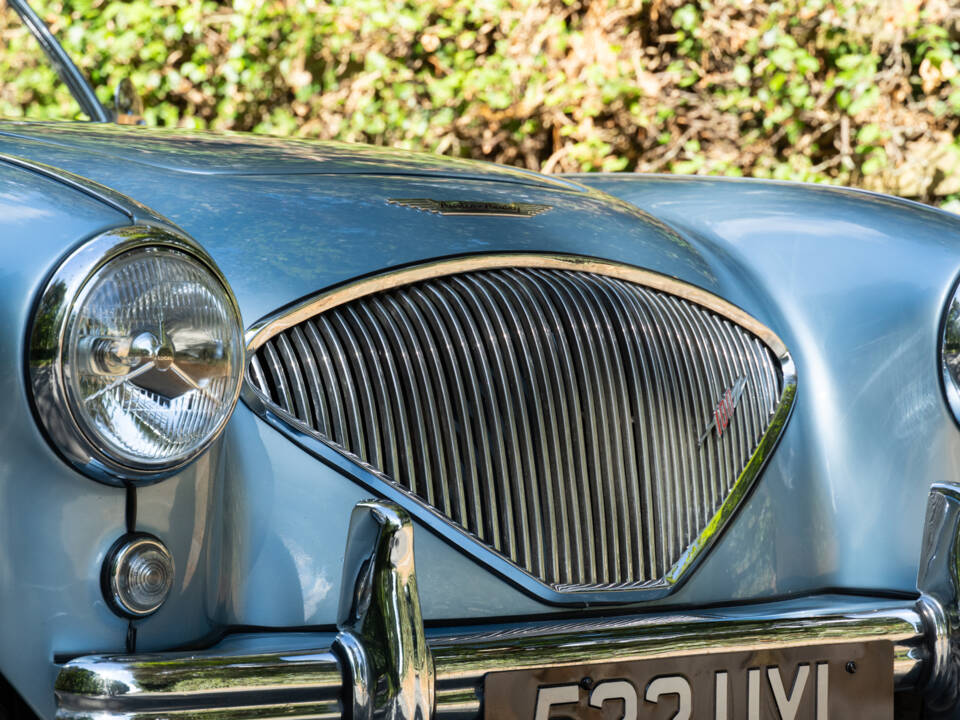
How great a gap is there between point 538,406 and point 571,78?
466cm

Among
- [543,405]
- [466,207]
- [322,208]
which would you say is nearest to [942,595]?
[543,405]

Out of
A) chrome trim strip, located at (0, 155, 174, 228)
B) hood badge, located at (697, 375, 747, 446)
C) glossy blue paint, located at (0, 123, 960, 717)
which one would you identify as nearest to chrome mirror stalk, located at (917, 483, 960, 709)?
glossy blue paint, located at (0, 123, 960, 717)

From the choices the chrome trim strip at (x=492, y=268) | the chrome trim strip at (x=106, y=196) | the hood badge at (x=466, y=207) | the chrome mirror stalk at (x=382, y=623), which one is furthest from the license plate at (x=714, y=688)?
the hood badge at (x=466, y=207)

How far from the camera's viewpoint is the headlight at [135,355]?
1.21 meters

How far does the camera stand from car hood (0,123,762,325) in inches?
62.6

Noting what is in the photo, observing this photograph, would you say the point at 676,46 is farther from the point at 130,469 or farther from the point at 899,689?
the point at 130,469

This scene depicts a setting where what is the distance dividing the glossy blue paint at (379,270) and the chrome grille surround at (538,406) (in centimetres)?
4

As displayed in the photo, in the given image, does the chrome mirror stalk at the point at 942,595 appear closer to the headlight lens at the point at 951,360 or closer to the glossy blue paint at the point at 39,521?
the headlight lens at the point at 951,360

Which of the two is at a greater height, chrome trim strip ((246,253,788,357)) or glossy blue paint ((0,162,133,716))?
chrome trim strip ((246,253,788,357))

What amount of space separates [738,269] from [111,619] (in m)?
1.24

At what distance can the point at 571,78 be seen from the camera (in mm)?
6027

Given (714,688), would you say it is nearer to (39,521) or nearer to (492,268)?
(492,268)

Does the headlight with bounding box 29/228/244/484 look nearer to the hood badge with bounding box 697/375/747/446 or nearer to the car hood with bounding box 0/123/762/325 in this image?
the car hood with bounding box 0/123/762/325

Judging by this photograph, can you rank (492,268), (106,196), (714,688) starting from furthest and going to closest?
1. (492,268)
2. (714,688)
3. (106,196)
